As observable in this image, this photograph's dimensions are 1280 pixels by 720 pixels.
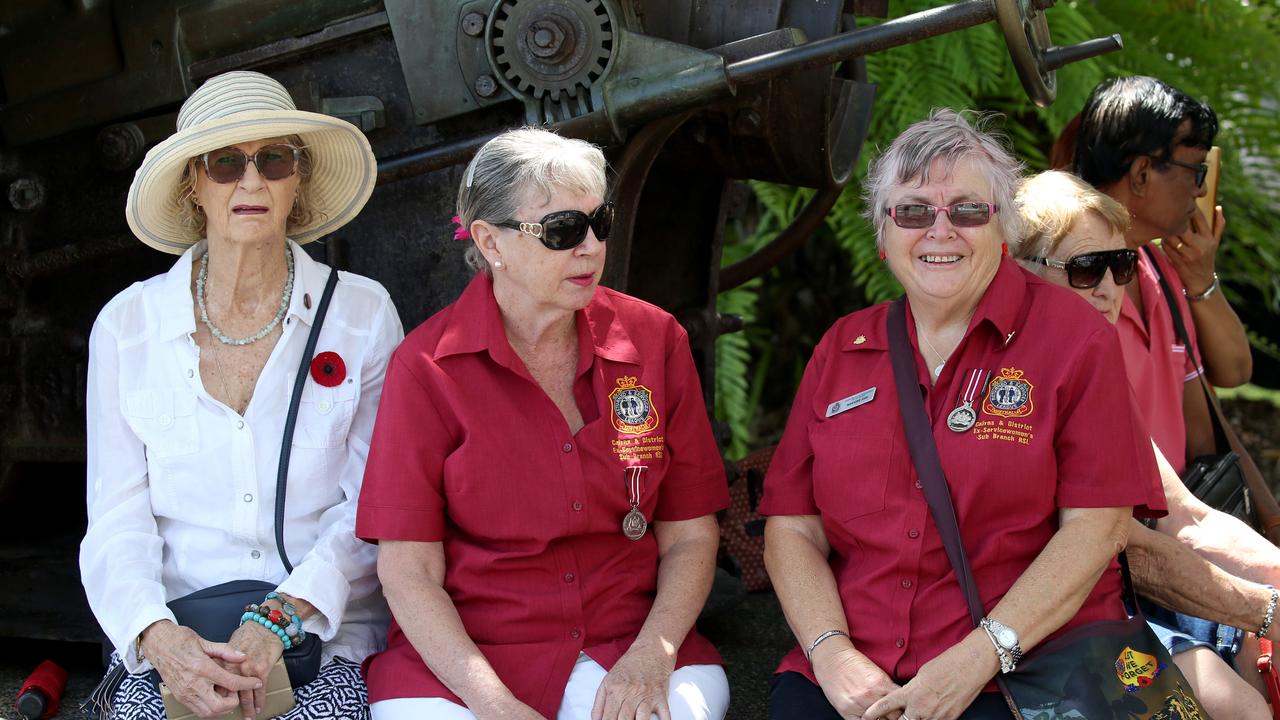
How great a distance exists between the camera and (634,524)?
291 cm

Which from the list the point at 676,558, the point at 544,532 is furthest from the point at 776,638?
the point at 544,532

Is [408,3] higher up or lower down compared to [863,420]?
higher up

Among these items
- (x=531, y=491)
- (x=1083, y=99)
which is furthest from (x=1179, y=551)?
(x=1083, y=99)

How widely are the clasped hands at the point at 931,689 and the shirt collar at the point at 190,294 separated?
4.91 feet

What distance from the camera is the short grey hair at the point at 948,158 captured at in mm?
2814

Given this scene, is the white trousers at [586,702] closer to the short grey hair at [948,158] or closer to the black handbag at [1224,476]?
the short grey hair at [948,158]

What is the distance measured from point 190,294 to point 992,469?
185 cm

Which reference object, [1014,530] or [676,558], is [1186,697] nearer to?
[1014,530]

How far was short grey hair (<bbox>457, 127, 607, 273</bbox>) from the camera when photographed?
2875mm

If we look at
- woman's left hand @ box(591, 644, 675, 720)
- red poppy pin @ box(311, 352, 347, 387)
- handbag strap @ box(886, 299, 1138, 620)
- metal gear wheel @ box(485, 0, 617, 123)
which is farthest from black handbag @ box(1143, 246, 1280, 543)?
red poppy pin @ box(311, 352, 347, 387)

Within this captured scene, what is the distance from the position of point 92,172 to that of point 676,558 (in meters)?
2.11

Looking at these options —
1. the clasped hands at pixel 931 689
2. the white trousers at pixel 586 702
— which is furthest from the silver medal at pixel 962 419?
the white trousers at pixel 586 702

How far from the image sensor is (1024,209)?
3266mm

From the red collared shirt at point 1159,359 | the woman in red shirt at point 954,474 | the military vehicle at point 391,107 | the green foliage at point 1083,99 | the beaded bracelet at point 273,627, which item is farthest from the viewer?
the green foliage at point 1083,99
